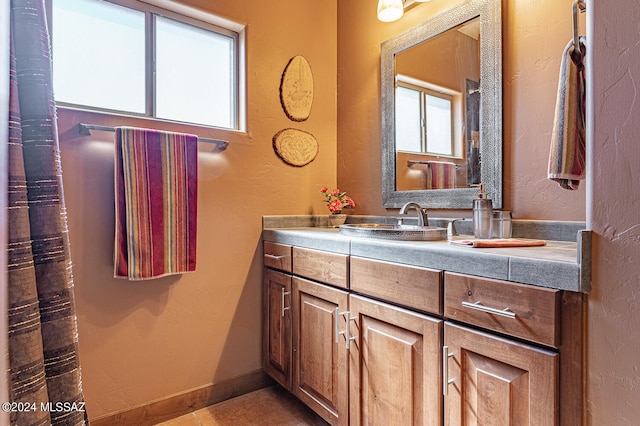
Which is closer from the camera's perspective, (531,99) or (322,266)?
(531,99)

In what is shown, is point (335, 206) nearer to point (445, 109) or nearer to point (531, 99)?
point (445, 109)

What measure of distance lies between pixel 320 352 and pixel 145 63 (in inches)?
65.4

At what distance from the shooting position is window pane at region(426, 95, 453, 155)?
5.57 ft

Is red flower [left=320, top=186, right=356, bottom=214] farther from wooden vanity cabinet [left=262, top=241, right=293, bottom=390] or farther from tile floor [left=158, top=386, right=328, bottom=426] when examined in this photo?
tile floor [left=158, top=386, right=328, bottom=426]

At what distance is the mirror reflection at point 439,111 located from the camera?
5.24 ft

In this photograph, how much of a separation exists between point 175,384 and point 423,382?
4.30 feet

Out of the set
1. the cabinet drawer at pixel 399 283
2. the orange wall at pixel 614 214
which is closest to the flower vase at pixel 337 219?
the cabinet drawer at pixel 399 283

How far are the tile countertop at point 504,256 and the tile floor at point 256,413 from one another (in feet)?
2.86

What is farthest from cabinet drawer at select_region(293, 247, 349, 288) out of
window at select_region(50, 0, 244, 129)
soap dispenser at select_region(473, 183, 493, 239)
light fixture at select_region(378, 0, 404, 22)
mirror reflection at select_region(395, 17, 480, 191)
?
light fixture at select_region(378, 0, 404, 22)

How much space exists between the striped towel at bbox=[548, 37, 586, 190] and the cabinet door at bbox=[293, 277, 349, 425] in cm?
89

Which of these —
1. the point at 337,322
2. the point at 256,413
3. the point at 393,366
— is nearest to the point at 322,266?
the point at 337,322

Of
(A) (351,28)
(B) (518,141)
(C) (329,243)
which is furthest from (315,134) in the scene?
(B) (518,141)

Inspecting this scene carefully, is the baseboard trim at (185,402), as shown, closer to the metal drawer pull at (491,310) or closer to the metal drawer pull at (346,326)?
the metal drawer pull at (346,326)

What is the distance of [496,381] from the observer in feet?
3.10
